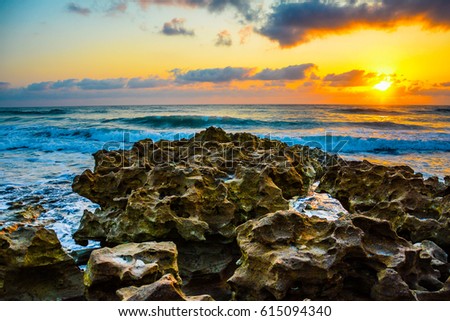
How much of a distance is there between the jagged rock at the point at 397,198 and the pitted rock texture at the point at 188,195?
63 cm

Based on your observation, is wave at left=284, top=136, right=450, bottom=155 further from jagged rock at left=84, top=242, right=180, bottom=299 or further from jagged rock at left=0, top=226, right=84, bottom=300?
jagged rock at left=0, top=226, right=84, bottom=300

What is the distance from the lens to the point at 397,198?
15.3 ft

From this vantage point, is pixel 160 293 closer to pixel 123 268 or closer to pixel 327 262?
pixel 123 268

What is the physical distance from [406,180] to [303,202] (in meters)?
1.42

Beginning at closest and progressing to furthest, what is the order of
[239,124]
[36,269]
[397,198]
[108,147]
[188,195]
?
[36,269], [188,195], [397,198], [108,147], [239,124]

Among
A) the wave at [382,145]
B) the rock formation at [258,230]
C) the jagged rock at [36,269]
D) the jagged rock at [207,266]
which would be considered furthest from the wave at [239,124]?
the jagged rock at [36,269]

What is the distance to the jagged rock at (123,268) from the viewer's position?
101 inches

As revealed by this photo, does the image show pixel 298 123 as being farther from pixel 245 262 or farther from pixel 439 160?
pixel 245 262

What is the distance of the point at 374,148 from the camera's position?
16484 millimetres

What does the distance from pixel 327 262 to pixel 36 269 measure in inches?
94.6

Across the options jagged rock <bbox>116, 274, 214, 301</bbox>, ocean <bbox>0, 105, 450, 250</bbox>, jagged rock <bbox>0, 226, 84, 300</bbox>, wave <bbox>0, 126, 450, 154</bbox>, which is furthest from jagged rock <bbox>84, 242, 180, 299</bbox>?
wave <bbox>0, 126, 450, 154</bbox>

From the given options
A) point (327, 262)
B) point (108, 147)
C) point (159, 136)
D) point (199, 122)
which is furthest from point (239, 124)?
point (327, 262)

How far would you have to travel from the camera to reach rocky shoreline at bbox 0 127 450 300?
2.61 metres
